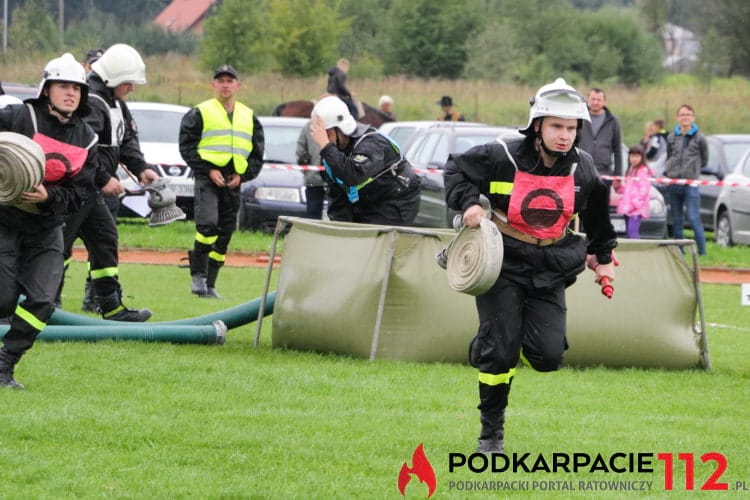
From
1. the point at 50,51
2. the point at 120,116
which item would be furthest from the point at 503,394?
the point at 50,51

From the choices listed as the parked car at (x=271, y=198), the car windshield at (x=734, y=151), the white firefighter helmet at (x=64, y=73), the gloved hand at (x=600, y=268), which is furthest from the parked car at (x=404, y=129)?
the gloved hand at (x=600, y=268)

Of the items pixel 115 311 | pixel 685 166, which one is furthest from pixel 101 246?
pixel 685 166

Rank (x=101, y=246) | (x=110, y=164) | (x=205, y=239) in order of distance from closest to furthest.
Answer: (x=110, y=164) → (x=101, y=246) → (x=205, y=239)

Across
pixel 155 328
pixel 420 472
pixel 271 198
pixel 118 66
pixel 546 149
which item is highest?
pixel 546 149

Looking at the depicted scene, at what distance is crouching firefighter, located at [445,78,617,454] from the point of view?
7.37 meters

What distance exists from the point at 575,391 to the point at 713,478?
2.49 metres

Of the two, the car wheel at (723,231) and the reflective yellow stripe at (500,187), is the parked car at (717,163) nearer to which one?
the car wheel at (723,231)

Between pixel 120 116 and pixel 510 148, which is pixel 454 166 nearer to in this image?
pixel 510 148

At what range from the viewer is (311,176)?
18094mm

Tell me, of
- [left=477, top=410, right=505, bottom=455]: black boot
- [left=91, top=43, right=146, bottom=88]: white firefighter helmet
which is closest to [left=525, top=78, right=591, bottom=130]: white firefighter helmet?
[left=477, top=410, right=505, bottom=455]: black boot

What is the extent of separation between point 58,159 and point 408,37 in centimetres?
5922

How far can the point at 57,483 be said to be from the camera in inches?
258

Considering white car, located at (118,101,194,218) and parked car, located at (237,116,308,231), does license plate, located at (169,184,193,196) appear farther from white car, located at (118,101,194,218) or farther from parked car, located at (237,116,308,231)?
parked car, located at (237,116,308,231)

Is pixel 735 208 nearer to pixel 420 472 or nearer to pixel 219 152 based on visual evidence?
pixel 219 152
